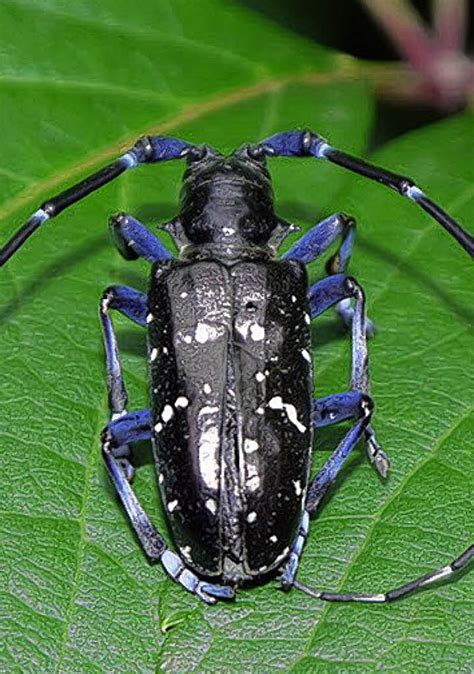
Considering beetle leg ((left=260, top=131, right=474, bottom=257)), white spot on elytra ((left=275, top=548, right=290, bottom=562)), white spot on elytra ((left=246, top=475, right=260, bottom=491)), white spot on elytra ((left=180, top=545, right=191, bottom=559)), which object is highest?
beetle leg ((left=260, top=131, right=474, bottom=257))

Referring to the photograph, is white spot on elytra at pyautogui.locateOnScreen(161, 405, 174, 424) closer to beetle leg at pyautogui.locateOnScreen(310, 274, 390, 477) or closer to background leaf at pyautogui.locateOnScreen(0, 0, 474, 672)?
background leaf at pyautogui.locateOnScreen(0, 0, 474, 672)

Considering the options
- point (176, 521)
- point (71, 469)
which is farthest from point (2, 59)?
point (176, 521)

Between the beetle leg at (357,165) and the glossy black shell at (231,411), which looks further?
the beetle leg at (357,165)

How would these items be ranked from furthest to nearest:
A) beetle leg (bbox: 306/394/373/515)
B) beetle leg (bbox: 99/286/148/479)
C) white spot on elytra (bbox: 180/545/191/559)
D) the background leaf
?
beetle leg (bbox: 99/286/148/479) → beetle leg (bbox: 306/394/373/515) → white spot on elytra (bbox: 180/545/191/559) → the background leaf

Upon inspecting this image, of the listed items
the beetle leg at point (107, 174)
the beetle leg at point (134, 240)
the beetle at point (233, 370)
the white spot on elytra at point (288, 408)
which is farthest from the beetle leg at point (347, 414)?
the beetle leg at point (107, 174)

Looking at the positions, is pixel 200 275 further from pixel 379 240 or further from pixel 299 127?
pixel 299 127

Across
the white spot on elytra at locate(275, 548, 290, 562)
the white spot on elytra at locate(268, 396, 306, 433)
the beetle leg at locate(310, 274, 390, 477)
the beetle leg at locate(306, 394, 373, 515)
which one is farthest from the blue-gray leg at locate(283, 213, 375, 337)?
the white spot on elytra at locate(275, 548, 290, 562)

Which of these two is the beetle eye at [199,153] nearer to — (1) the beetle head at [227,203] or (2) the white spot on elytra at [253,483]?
(1) the beetle head at [227,203]
